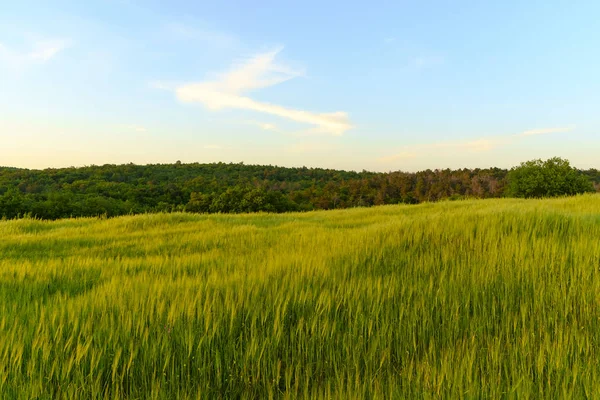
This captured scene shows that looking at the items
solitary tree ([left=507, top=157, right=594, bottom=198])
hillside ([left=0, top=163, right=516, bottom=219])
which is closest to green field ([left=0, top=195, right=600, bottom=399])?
hillside ([left=0, top=163, right=516, bottom=219])

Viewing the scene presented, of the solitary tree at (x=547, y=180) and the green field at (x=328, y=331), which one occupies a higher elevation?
the solitary tree at (x=547, y=180)

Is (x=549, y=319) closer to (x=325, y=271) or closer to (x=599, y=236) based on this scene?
(x=325, y=271)

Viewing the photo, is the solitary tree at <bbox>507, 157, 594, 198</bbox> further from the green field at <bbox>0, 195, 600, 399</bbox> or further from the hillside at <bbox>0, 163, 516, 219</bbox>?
the green field at <bbox>0, 195, 600, 399</bbox>

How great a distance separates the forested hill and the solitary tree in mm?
13627

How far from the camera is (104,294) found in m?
2.70

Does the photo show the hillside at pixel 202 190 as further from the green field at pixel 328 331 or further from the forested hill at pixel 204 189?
the green field at pixel 328 331

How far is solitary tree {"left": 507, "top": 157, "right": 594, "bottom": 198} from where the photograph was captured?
51869 millimetres

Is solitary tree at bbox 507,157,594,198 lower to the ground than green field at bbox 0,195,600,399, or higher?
higher

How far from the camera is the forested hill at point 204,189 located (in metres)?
63.8

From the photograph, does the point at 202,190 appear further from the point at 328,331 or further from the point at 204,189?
the point at 328,331

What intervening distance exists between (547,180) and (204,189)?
8126 cm

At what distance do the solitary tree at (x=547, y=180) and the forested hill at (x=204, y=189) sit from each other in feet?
44.7

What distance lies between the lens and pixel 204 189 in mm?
90438

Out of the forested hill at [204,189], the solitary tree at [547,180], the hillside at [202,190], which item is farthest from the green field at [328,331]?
the solitary tree at [547,180]
